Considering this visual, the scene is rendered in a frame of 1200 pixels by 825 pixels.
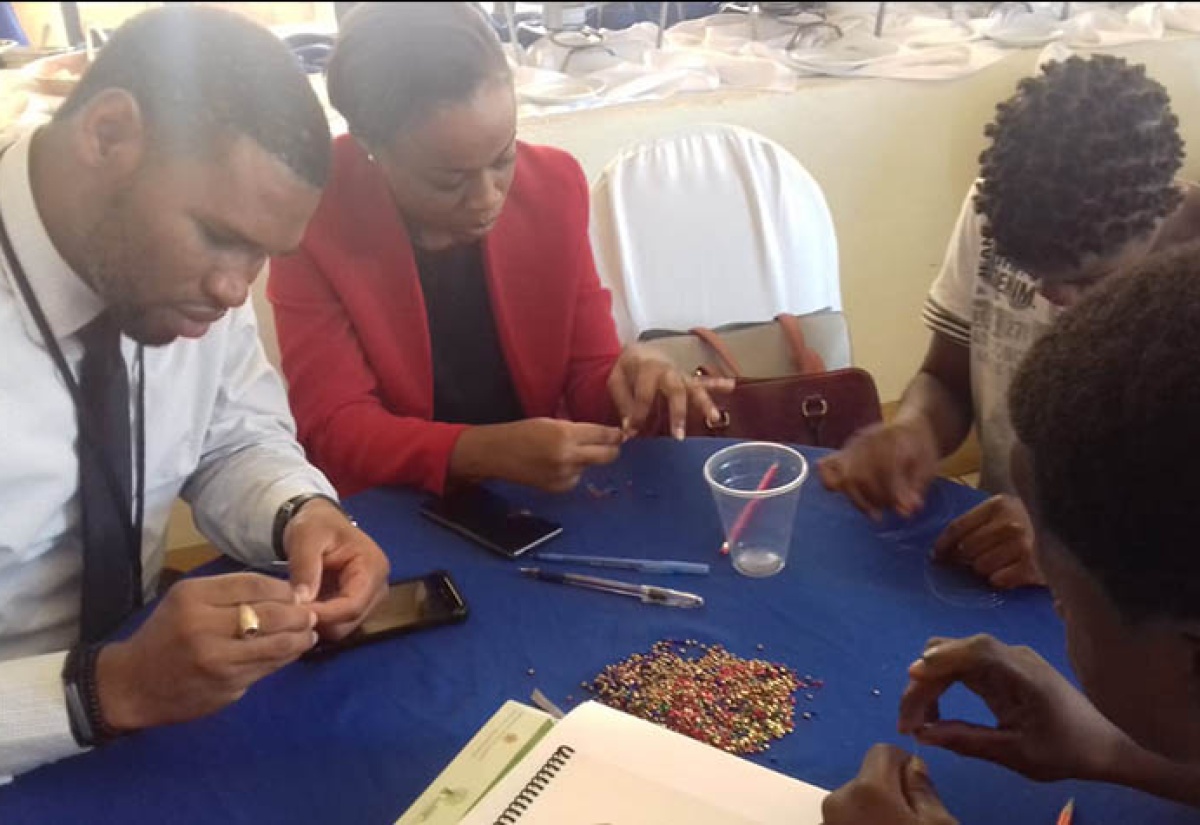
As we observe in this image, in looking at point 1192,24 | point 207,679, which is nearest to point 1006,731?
point 207,679

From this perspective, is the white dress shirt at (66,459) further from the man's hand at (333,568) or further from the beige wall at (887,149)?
the beige wall at (887,149)

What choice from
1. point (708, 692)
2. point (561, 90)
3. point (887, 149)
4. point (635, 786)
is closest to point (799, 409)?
point (708, 692)

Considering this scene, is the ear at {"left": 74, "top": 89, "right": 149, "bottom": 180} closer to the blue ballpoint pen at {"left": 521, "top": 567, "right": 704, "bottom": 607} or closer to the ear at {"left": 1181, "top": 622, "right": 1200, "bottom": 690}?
the blue ballpoint pen at {"left": 521, "top": 567, "right": 704, "bottom": 607}

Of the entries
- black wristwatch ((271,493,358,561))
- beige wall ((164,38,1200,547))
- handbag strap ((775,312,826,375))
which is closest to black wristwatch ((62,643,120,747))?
black wristwatch ((271,493,358,561))

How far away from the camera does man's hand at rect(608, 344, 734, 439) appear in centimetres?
132

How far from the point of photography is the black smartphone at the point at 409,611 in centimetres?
101

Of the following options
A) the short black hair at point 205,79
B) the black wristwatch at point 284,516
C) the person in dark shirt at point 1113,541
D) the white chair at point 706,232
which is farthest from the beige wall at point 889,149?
the person in dark shirt at point 1113,541

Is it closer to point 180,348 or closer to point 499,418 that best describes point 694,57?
point 499,418

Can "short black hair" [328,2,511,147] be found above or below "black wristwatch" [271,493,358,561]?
above

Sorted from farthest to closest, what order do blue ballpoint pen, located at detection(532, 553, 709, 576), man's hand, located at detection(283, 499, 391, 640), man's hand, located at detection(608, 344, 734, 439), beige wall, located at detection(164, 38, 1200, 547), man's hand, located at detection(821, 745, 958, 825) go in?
1. beige wall, located at detection(164, 38, 1200, 547)
2. man's hand, located at detection(608, 344, 734, 439)
3. blue ballpoint pen, located at detection(532, 553, 709, 576)
4. man's hand, located at detection(283, 499, 391, 640)
5. man's hand, located at detection(821, 745, 958, 825)

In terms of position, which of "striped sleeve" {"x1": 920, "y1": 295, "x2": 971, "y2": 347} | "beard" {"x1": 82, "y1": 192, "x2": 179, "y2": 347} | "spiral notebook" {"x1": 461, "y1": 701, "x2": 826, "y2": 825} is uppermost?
"beard" {"x1": 82, "y1": 192, "x2": 179, "y2": 347}

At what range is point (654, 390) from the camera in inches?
52.8

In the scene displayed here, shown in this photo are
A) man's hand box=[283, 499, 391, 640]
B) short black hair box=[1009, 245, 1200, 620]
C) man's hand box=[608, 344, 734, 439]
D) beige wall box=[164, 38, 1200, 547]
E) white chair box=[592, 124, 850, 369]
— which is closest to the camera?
short black hair box=[1009, 245, 1200, 620]

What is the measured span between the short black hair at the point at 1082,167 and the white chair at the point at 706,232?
70 centimetres
